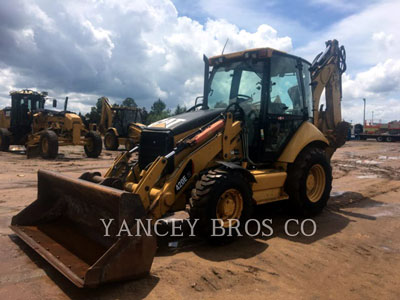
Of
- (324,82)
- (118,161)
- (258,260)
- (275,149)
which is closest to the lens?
(258,260)

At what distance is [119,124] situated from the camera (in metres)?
20.9

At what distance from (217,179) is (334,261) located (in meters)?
1.75

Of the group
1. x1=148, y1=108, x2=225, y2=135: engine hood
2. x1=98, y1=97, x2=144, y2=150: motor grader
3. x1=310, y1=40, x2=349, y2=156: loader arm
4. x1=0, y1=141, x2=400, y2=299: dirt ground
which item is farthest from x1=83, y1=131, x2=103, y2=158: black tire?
x1=148, y1=108, x2=225, y2=135: engine hood

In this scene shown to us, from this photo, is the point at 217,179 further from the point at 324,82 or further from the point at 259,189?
the point at 324,82

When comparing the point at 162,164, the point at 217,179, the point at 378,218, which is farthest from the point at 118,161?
the point at 378,218

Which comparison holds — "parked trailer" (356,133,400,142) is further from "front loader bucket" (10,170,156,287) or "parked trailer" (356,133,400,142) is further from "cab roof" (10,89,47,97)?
"front loader bucket" (10,170,156,287)

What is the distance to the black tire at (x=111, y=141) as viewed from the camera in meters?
20.0

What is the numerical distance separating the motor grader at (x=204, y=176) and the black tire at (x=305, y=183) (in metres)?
0.02

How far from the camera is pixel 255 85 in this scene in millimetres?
5988

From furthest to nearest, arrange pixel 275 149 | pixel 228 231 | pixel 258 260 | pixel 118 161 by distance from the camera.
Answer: pixel 275 149 < pixel 118 161 < pixel 228 231 < pixel 258 260

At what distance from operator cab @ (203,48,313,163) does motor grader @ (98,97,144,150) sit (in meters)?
13.4

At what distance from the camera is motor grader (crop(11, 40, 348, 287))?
3.66m

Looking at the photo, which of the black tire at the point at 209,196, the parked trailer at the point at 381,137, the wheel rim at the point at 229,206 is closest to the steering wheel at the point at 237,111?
the black tire at the point at 209,196

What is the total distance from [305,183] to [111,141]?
15.6 meters
